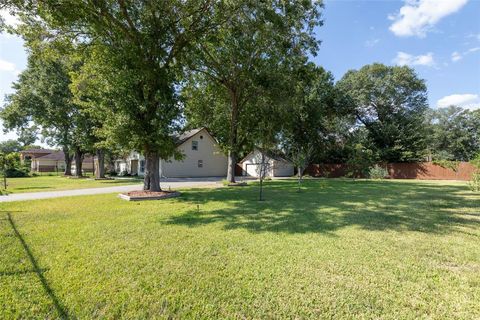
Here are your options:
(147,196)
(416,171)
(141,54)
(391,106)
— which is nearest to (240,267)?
(147,196)

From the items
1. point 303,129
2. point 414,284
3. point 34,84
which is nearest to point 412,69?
point 303,129

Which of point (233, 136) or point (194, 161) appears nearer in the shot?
point (233, 136)

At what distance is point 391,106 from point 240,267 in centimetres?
3371

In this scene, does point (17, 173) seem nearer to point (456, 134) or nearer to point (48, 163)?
point (48, 163)

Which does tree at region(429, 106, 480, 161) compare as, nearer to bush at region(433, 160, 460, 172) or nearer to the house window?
bush at region(433, 160, 460, 172)

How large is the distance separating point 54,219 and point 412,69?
121 feet

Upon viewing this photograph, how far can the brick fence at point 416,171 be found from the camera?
24125mm

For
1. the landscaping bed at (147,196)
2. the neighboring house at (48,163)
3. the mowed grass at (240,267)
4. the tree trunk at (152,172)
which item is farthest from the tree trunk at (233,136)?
the neighboring house at (48,163)

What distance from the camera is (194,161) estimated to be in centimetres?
2845

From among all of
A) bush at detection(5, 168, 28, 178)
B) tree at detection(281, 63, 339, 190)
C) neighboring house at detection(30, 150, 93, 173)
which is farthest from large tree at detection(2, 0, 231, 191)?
neighboring house at detection(30, 150, 93, 173)

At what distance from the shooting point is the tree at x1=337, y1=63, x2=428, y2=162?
92.8ft

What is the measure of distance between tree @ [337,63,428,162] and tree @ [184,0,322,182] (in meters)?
17.4

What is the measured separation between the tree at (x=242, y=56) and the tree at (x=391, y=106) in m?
17.4

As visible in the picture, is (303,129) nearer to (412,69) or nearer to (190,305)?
(412,69)
